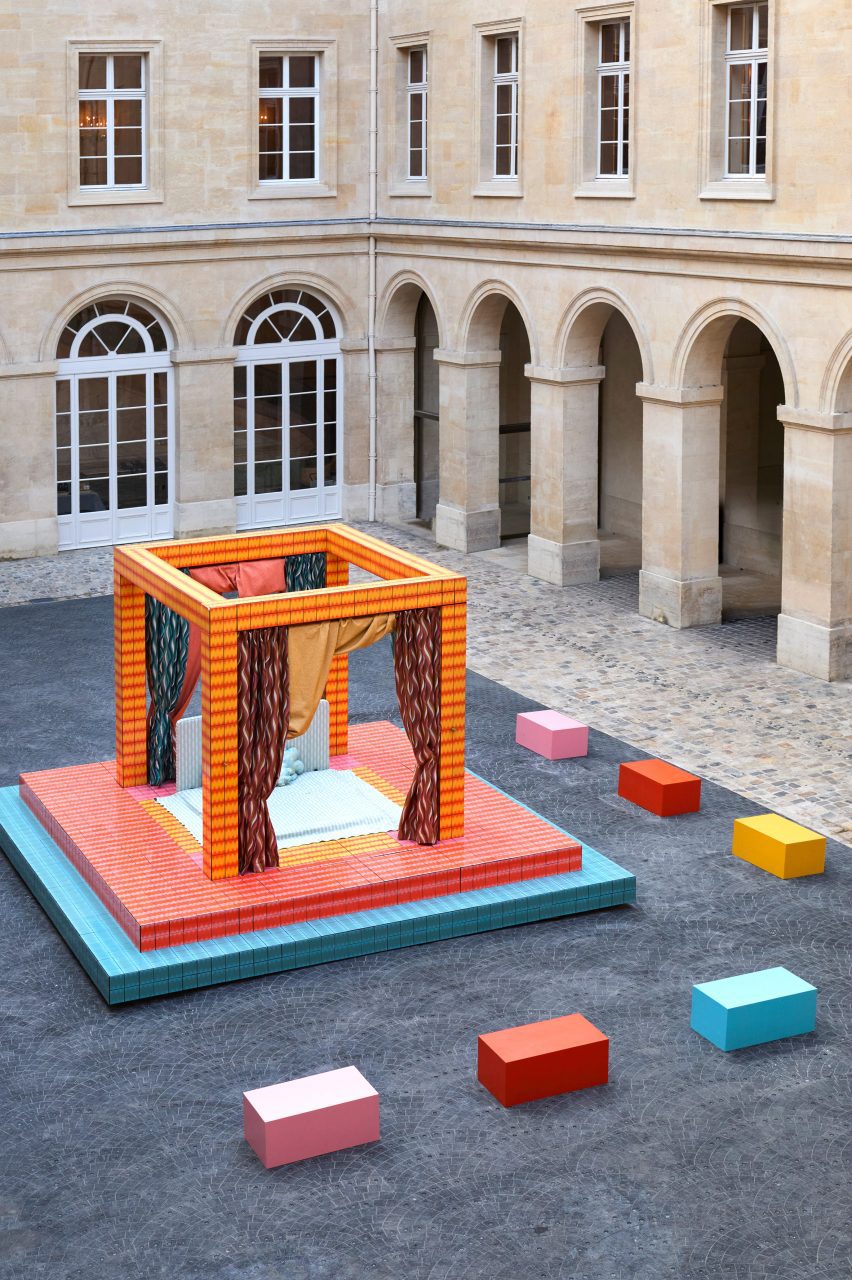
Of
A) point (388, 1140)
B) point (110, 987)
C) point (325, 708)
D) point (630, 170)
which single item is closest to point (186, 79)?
point (630, 170)

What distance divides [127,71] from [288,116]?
2.73 metres

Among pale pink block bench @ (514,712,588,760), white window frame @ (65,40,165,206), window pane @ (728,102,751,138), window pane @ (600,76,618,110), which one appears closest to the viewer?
pale pink block bench @ (514,712,588,760)

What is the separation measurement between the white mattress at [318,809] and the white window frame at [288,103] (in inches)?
581

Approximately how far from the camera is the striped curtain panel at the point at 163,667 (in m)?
15.5

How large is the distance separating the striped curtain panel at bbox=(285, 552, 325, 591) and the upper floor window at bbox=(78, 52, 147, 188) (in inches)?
499

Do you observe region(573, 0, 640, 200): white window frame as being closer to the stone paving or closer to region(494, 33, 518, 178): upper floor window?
region(494, 33, 518, 178): upper floor window

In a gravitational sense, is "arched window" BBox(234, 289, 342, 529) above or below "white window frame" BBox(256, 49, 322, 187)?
below

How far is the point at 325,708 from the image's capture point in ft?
53.1

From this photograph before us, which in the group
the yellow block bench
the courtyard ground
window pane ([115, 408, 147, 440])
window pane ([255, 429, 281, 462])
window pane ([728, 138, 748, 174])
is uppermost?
window pane ([728, 138, 748, 174])

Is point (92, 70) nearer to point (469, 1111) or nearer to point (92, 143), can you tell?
point (92, 143)

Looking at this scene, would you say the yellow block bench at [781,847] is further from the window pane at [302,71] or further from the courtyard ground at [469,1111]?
the window pane at [302,71]

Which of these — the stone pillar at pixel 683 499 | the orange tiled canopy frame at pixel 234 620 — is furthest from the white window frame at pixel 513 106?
the orange tiled canopy frame at pixel 234 620

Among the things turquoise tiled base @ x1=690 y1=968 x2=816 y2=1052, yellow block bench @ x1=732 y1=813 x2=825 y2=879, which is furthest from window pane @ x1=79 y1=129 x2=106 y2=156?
turquoise tiled base @ x1=690 y1=968 x2=816 y2=1052

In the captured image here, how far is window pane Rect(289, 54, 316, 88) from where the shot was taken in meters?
28.0
